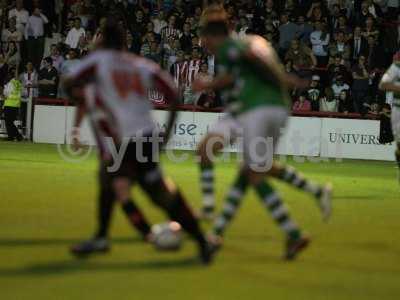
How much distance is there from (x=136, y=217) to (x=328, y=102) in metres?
15.6

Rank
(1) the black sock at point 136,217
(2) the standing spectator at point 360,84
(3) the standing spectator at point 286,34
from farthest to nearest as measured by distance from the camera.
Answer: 1. (3) the standing spectator at point 286,34
2. (2) the standing spectator at point 360,84
3. (1) the black sock at point 136,217

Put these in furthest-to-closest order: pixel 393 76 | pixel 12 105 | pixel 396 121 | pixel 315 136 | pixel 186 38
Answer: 1. pixel 12 105
2. pixel 186 38
3. pixel 315 136
4. pixel 396 121
5. pixel 393 76

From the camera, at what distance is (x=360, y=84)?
23625 millimetres

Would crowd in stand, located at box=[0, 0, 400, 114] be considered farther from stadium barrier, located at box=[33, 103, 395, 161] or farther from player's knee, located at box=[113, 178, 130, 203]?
player's knee, located at box=[113, 178, 130, 203]

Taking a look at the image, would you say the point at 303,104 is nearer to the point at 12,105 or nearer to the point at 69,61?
the point at 69,61

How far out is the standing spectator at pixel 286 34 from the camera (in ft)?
80.8

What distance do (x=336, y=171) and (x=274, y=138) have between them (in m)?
11.2

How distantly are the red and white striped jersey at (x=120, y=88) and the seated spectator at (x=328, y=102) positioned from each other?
16095 mm

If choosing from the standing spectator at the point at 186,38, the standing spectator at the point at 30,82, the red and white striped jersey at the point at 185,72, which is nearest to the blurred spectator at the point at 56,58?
the standing spectator at the point at 30,82

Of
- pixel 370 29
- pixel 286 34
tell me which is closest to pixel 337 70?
pixel 370 29

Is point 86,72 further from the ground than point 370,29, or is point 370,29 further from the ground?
point 370,29

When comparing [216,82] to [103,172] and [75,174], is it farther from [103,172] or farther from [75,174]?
[75,174]

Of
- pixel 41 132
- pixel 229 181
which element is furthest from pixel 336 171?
pixel 41 132

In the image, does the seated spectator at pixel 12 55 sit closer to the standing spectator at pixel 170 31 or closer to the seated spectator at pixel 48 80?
the seated spectator at pixel 48 80
